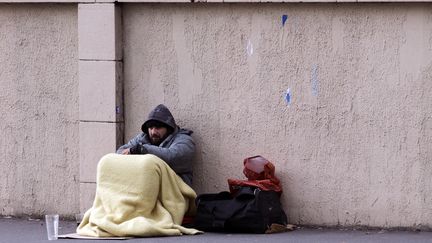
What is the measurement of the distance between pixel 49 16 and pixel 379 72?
3.13 meters

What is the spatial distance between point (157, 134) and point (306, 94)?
1.33 meters

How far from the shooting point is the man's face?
10.0m

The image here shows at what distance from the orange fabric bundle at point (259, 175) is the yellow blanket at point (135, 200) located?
0.54 metres

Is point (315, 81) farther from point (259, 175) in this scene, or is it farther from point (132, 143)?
point (132, 143)

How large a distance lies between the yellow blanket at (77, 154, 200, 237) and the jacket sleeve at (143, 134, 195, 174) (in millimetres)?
143

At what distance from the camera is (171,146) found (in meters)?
9.95

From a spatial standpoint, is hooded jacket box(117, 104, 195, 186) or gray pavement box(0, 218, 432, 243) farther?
hooded jacket box(117, 104, 195, 186)

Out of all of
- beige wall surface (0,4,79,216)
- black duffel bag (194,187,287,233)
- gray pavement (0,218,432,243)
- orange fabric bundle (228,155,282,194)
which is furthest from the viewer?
beige wall surface (0,4,79,216)

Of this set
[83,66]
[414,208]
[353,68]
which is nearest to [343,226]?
[414,208]

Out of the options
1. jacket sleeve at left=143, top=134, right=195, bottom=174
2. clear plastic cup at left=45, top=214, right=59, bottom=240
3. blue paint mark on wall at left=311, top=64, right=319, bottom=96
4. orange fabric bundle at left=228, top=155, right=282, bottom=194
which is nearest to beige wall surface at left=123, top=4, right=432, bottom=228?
blue paint mark on wall at left=311, top=64, right=319, bottom=96

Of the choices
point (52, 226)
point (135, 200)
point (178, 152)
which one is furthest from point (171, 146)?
point (52, 226)

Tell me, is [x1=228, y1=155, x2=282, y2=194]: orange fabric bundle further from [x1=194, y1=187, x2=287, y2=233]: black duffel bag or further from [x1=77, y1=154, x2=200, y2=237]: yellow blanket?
[x1=77, y1=154, x2=200, y2=237]: yellow blanket

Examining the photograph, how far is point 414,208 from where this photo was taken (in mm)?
9555

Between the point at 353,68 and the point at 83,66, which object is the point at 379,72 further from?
the point at 83,66
